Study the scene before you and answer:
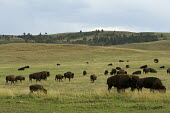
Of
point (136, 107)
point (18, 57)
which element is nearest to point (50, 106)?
point (136, 107)

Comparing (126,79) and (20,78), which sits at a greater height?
(126,79)

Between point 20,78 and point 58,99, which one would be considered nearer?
point 58,99

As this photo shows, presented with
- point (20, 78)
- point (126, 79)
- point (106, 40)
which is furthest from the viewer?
point (106, 40)

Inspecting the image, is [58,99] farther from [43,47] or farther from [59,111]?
[43,47]

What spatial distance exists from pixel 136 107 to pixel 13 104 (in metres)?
5.82

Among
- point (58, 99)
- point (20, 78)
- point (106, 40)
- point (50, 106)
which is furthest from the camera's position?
point (106, 40)

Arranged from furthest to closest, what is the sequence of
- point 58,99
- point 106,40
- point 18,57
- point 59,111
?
point 106,40, point 18,57, point 58,99, point 59,111

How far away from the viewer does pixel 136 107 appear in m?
11.8

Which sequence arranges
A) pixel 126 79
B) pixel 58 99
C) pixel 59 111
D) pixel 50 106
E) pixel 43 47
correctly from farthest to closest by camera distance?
pixel 43 47 → pixel 126 79 → pixel 58 99 → pixel 50 106 → pixel 59 111

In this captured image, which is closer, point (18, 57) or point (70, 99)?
point (70, 99)

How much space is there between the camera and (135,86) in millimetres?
17328

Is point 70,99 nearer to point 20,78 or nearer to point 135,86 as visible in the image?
point 135,86

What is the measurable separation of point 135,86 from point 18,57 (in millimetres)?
65146

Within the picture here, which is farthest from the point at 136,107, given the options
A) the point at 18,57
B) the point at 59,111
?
the point at 18,57
